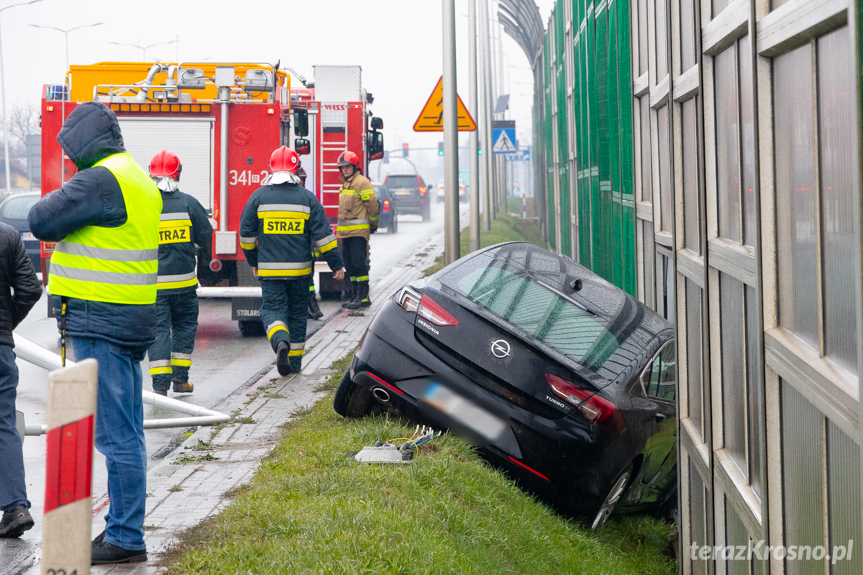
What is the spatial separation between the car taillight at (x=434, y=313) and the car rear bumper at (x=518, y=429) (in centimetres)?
10

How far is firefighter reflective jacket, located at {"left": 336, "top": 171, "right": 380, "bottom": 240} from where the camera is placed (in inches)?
533

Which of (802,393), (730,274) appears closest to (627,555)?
(730,274)

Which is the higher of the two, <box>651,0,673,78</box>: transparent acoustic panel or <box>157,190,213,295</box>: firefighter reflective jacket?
<box>651,0,673,78</box>: transparent acoustic panel

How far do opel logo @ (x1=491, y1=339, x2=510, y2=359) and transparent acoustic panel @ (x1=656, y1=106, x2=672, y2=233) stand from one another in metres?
1.12

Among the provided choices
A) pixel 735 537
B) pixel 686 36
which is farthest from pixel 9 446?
pixel 686 36

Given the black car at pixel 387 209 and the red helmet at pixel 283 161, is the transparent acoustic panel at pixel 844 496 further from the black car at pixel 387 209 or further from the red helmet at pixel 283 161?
the black car at pixel 387 209

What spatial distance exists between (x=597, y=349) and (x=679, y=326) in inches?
38.2

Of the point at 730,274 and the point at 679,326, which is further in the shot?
the point at 679,326

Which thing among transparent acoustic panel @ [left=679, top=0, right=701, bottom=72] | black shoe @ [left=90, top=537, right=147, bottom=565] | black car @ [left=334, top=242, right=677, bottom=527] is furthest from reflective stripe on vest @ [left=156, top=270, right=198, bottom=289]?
transparent acoustic panel @ [left=679, top=0, right=701, bottom=72]

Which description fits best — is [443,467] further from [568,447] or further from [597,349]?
[597,349]

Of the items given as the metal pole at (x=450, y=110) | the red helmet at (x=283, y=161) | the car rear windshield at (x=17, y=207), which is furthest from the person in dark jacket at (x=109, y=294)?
the car rear windshield at (x=17, y=207)

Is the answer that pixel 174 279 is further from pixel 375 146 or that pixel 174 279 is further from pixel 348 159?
pixel 375 146

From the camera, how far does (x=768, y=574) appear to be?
2768 millimetres

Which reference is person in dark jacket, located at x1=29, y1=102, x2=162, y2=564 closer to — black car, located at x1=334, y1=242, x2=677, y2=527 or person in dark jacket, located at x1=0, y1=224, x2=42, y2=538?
person in dark jacket, located at x1=0, y1=224, x2=42, y2=538
